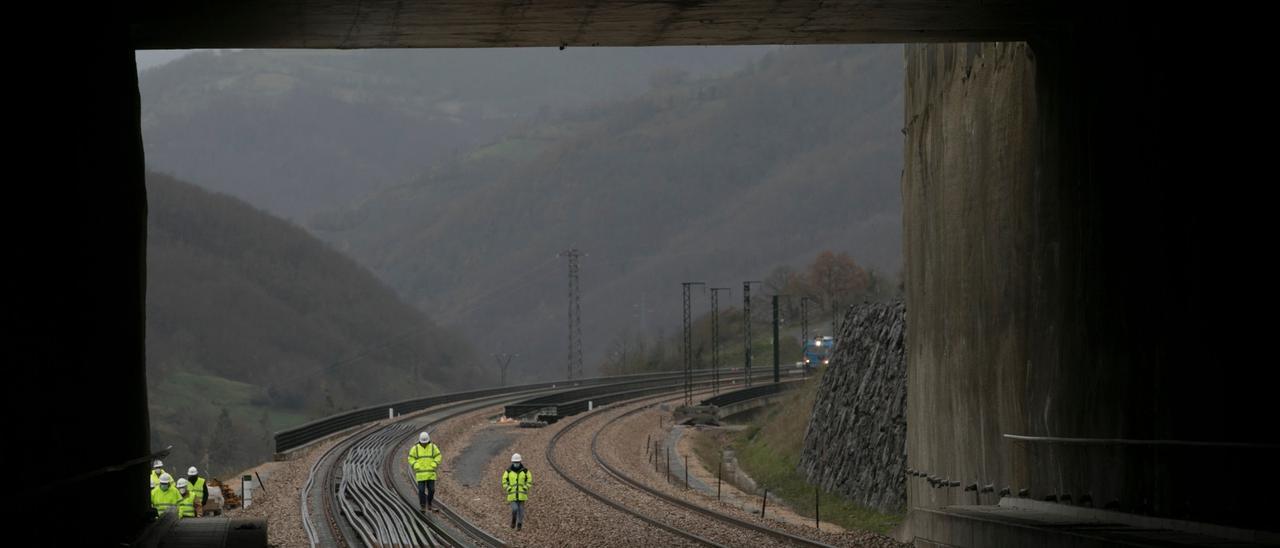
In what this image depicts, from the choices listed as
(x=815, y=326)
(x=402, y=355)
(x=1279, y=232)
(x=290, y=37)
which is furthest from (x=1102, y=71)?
(x=402, y=355)

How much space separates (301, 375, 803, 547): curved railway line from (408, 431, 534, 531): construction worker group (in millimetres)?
480

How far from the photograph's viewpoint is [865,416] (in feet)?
116

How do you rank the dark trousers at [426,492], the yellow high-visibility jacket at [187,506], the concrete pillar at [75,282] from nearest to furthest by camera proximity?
the concrete pillar at [75,282]
the yellow high-visibility jacket at [187,506]
the dark trousers at [426,492]

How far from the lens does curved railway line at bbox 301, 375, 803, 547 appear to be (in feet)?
78.8

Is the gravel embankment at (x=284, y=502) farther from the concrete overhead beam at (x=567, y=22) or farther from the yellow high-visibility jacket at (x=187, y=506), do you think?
the concrete overhead beam at (x=567, y=22)

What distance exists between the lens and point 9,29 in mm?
9680

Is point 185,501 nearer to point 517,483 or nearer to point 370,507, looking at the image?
point 370,507

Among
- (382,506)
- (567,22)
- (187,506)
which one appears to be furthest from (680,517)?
(567,22)

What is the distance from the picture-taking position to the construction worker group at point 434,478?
25.9 m

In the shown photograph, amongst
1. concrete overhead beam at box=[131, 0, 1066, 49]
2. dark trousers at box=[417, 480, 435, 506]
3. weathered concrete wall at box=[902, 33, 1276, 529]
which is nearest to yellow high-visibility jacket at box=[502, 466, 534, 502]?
dark trousers at box=[417, 480, 435, 506]

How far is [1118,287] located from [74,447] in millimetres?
9610

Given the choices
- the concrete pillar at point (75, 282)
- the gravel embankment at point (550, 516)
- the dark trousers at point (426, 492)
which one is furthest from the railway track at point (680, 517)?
the concrete pillar at point (75, 282)

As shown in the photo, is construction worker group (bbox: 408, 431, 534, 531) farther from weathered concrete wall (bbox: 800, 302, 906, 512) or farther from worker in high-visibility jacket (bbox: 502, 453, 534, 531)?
weathered concrete wall (bbox: 800, 302, 906, 512)

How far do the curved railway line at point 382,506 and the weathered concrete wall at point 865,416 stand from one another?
4.79 m
